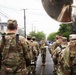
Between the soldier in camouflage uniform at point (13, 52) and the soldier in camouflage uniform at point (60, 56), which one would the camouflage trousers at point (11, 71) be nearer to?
the soldier in camouflage uniform at point (13, 52)

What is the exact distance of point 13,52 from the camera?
521cm

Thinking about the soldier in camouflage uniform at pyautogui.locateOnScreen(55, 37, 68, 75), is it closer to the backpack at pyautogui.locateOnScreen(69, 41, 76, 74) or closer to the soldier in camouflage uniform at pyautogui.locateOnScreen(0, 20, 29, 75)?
the backpack at pyautogui.locateOnScreen(69, 41, 76, 74)

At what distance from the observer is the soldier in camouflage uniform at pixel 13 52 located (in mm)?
5168

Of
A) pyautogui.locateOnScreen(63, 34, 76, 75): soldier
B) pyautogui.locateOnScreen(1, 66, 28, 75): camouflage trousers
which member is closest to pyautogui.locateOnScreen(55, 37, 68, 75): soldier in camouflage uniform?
pyautogui.locateOnScreen(63, 34, 76, 75): soldier

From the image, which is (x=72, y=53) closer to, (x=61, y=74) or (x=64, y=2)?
(x=61, y=74)

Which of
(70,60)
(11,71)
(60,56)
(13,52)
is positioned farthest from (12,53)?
(70,60)

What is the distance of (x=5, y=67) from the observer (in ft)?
17.3

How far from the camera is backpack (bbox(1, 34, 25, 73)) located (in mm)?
5156

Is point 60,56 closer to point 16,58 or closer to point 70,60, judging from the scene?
point 16,58

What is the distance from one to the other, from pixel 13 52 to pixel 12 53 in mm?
24

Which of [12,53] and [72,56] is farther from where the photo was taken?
[12,53]

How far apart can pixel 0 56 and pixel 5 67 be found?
0.21 meters

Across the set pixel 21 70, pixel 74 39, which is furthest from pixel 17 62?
pixel 74 39

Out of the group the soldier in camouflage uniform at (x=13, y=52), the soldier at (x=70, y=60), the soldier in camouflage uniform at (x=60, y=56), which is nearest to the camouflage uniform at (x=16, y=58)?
the soldier in camouflage uniform at (x=13, y=52)
